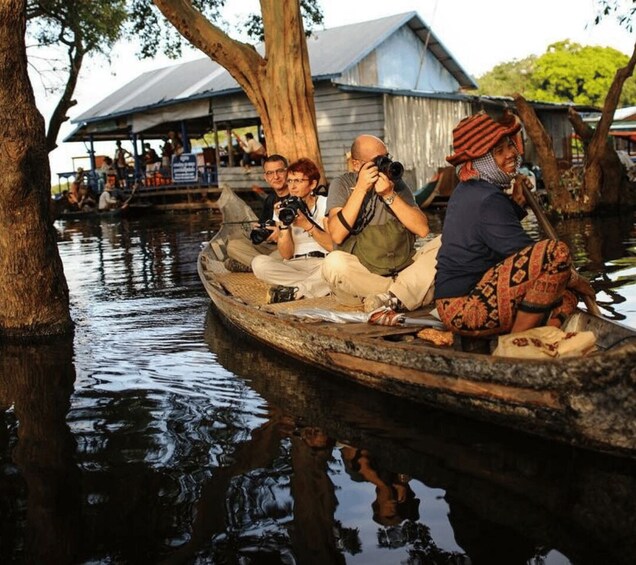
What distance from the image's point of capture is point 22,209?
6.75m

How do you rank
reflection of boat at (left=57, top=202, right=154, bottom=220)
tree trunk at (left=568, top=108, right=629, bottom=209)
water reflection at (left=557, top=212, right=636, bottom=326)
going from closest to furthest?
water reflection at (left=557, top=212, right=636, bottom=326), tree trunk at (left=568, top=108, right=629, bottom=209), reflection of boat at (left=57, top=202, right=154, bottom=220)

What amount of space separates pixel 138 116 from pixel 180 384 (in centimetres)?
2178

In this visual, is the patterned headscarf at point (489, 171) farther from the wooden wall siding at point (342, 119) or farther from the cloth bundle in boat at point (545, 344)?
the wooden wall siding at point (342, 119)

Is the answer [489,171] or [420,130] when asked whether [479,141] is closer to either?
[489,171]

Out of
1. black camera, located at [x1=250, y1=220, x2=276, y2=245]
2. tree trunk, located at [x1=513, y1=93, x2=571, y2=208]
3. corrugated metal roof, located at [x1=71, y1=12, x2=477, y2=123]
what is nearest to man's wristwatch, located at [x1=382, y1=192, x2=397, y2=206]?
black camera, located at [x1=250, y1=220, x2=276, y2=245]

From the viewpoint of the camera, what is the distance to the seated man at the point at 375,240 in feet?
17.1

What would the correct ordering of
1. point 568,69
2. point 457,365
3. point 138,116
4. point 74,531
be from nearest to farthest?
point 74,531 < point 457,365 < point 138,116 < point 568,69

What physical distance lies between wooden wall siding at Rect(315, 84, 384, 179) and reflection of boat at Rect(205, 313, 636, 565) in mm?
15346

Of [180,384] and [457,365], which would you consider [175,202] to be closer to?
[180,384]

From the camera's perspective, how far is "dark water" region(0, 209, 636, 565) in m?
3.12

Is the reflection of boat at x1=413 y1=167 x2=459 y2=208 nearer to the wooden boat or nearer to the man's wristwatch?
the wooden boat

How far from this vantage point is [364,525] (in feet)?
10.7

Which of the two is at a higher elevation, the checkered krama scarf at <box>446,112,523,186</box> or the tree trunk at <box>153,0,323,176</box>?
the tree trunk at <box>153,0,323,176</box>

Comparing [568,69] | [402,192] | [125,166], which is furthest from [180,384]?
[568,69]
